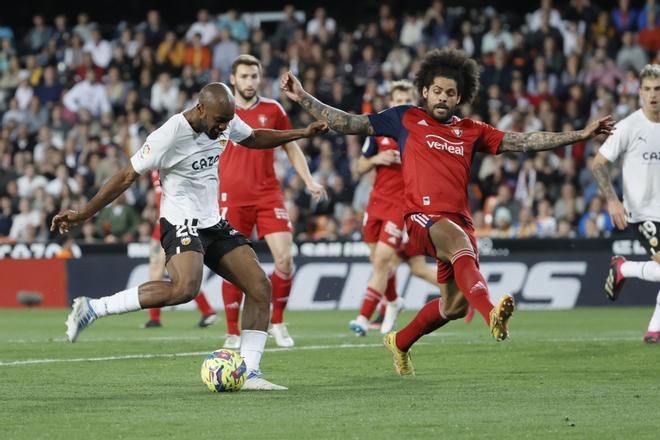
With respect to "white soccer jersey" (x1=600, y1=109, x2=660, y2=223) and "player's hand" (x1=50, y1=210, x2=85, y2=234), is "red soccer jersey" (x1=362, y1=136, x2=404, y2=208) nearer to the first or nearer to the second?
"white soccer jersey" (x1=600, y1=109, x2=660, y2=223)

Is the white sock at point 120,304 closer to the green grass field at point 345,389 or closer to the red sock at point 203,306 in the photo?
the green grass field at point 345,389

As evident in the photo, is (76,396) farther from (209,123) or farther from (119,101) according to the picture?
(119,101)

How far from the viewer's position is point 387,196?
14.6 metres

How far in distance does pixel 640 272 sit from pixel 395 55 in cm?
1364

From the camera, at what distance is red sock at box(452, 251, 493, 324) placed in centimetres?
873

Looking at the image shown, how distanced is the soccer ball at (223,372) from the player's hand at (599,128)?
296 centimetres

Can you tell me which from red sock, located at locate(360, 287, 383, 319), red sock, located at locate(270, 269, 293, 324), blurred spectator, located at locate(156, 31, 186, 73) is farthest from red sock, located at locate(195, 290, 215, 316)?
blurred spectator, located at locate(156, 31, 186, 73)

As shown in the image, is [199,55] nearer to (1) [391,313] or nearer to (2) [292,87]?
(1) [391,313]

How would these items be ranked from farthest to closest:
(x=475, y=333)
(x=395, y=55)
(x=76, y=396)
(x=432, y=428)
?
(x=395, y=55) < (x=475, y=333) < (x=76, y=396) < (x=432, y=428)

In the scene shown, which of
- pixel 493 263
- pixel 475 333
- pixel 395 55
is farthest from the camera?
pixel 395 55

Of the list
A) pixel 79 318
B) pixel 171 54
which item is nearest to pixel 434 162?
pixel 79 318

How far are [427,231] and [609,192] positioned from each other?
3.21 metres

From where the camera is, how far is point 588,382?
30.7 feet

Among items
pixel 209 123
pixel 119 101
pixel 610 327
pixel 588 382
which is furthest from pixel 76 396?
pixel 119 101
